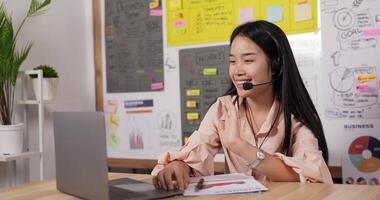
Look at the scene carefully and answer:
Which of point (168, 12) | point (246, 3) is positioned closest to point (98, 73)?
point (168, 12)

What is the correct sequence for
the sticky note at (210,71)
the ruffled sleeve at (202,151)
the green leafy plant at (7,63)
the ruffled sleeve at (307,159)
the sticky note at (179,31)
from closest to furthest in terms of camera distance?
the ruffled sleeve at (307,159)
the ruffled sleeve at (202,151)
the green leafy plant at (7,63)
the sticky note at (210,71)
the sticky note at (179,31)

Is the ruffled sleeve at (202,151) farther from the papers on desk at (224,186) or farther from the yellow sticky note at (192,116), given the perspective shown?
the yellow sticky note at (192,116)

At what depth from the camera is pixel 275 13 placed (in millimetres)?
2258

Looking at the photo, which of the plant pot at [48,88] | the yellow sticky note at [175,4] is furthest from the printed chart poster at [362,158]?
the plant pot at [48,88]

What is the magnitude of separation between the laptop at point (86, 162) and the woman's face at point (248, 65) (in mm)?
555

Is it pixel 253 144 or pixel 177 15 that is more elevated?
pixel 177 15

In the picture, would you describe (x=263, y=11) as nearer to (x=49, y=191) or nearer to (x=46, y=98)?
(x=46, y=98)

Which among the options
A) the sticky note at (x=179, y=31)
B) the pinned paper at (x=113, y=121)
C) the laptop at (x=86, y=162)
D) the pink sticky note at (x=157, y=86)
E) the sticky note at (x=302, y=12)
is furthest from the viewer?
the pinned paper at (x=113, y=121)

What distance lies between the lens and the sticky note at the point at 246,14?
2.34 m

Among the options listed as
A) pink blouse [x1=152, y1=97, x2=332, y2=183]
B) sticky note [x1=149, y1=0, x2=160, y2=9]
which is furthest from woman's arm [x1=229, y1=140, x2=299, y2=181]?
sticky note [x1=149, y1=0, x2=160, y2=9]

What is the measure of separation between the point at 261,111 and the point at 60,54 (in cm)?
173

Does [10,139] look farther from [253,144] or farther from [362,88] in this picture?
[362,88]

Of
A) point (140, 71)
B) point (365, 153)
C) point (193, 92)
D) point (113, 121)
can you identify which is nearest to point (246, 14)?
point (193, 92)

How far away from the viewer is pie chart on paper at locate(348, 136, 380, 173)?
6.53 feet
